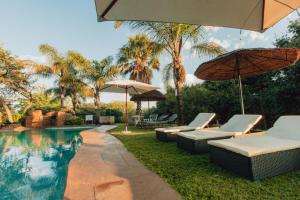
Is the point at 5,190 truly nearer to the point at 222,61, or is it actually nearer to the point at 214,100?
the point at 222,61

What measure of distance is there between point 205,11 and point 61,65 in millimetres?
22054

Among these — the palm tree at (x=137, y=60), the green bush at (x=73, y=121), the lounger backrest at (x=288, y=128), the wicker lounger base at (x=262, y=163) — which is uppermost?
the palm tree at (x=137, y=60)

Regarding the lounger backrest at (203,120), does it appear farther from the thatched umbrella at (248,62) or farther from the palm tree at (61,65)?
the palm tree at (61,65)

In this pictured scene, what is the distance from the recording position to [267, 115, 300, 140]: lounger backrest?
12.7ft

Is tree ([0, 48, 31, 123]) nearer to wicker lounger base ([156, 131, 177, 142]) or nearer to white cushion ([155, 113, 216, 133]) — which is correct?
wicker lounger base ([156, 131, 177, 142])

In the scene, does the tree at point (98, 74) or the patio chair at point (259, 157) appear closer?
the patio chair at point (259, 157)

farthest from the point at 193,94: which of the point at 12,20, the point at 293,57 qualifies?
the point at 12,20

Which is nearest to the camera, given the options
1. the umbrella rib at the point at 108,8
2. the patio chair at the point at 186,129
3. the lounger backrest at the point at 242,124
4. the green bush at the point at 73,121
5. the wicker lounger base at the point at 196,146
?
the umbrella rib at the point at 108,8

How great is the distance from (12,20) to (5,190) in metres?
17.4

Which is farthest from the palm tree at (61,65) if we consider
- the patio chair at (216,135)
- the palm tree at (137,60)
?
the patio chair at (216,135)

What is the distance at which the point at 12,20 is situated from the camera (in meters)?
16.7

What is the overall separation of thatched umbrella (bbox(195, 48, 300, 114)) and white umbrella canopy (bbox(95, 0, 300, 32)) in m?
1.97

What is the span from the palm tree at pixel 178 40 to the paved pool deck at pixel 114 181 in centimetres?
609

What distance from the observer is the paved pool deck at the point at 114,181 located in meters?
2.91
